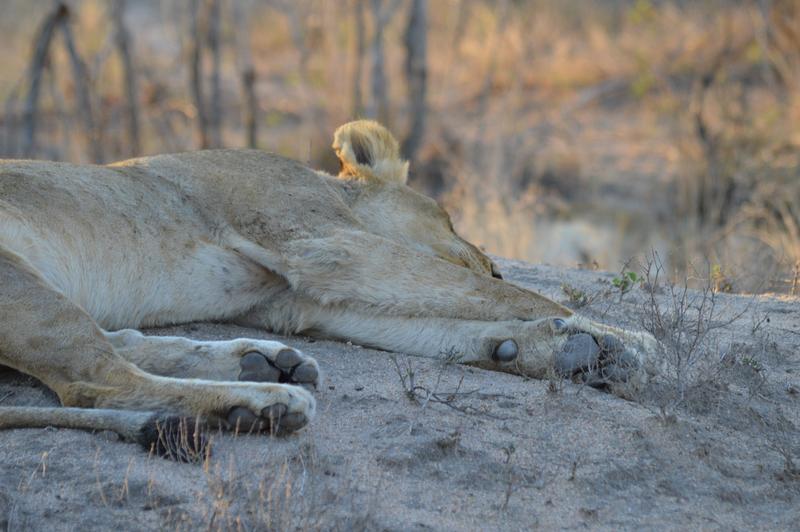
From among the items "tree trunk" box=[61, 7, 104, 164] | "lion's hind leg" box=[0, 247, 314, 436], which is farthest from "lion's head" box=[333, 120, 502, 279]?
"tree trunk" box=[61, 7, 104, 164]

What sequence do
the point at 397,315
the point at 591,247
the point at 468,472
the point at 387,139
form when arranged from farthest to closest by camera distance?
the point at 591,247, the point at 387,139, the point at 397,315, the point at 468,472

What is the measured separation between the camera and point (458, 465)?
9.40 ft

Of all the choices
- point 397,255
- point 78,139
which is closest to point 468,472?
point 397,255

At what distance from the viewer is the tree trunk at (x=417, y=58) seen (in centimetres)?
998

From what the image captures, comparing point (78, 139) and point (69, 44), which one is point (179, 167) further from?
point (78, 139)

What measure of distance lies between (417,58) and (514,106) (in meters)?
0.99

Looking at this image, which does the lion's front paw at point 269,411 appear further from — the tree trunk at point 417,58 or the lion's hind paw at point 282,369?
the tree trunk at point 417,58

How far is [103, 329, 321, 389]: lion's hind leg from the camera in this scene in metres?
3.26

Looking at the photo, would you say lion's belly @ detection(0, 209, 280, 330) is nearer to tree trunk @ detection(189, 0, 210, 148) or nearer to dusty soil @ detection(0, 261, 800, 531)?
dusty soil @ detection(0, 261, 800, 531)

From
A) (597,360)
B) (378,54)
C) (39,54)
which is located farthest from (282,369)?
(378,54)

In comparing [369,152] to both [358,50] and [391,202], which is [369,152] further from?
[358,50]

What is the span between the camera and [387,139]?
4.80m

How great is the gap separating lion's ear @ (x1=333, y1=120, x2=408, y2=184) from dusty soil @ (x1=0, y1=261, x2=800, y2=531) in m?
1.34

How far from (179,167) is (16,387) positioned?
1.26 m
